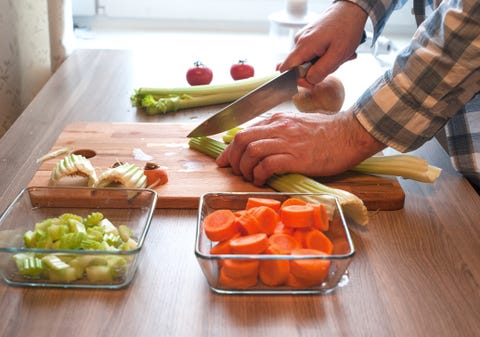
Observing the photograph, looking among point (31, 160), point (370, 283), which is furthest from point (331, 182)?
point (31, 160)

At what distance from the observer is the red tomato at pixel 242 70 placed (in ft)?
6.68

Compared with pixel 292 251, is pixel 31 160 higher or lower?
lower

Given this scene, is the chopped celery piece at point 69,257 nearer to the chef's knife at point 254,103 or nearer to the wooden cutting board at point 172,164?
the wooden cutting board at point 172,164

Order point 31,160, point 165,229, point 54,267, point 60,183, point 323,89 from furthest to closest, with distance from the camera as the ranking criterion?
point 323,89
point 31,160
point 60,183
point 165,229
point 54,267

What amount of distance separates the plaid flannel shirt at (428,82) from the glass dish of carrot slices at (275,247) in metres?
0.26

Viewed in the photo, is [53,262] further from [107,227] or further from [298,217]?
[298,217]

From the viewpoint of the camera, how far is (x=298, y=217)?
106cm

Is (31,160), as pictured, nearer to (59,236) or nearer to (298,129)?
(59,236)

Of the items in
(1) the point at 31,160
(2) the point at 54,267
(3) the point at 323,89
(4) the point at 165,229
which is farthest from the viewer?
(3) the point at 323,89

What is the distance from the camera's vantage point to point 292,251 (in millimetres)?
1017

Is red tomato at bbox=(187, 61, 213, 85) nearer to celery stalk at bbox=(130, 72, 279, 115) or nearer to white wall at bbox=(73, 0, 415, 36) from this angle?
celery stalk at bbox=(130, 72, 279, 115)

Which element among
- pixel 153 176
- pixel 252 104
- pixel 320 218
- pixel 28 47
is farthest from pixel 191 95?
pixel 320 218

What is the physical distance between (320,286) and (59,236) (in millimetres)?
440

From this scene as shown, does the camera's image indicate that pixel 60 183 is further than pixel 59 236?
Yes
